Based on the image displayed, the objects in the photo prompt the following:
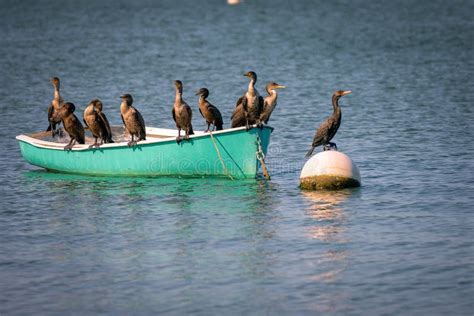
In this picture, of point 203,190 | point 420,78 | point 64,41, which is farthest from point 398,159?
point 64,41

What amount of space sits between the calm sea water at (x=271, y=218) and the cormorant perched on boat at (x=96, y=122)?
1291 millimetres

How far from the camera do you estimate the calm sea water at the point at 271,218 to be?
65.2 ft

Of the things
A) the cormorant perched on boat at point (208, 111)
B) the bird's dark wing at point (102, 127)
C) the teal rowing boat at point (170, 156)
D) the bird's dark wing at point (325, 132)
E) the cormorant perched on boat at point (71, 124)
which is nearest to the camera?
the teal rowing boat at point (170, 156)

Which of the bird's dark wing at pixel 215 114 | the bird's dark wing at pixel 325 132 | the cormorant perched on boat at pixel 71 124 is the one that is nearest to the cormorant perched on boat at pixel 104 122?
the cormorant perched on boat at pixel 71 124

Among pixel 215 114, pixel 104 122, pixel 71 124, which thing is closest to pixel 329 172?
pixel 215 114

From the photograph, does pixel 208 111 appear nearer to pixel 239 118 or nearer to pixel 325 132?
pixel 239 118

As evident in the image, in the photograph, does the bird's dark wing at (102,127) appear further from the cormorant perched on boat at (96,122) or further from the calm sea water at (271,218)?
the calm sea water at (271,218)

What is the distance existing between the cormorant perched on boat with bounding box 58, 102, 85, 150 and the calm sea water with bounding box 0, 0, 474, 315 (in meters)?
1.06

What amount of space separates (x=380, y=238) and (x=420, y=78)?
32106 mm

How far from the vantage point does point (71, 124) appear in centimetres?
3052

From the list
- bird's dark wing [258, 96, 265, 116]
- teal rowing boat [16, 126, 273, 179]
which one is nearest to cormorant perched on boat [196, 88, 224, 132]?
teal rowing boat [16, 126, 273, 179]

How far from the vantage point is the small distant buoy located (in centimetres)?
2706

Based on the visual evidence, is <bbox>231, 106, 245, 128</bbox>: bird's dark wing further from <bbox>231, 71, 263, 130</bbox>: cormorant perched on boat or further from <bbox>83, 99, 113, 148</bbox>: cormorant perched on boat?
<bbox>83, 99, 113, 148</bbox>: cormorant perched on boat

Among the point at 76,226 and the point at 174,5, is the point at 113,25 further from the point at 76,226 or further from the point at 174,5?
the point at 76,226
